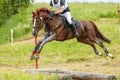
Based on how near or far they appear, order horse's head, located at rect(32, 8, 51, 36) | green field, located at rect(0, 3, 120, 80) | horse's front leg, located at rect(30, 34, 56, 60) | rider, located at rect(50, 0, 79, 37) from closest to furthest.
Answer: horse's front leg, located at rect(30, 34, 56, 60) → horse's head, located at rect(32, 8, 51, 36) → rider, located at rect(50, 0, 79, 37) → green field, located at rect(0, 3, 120, 80)

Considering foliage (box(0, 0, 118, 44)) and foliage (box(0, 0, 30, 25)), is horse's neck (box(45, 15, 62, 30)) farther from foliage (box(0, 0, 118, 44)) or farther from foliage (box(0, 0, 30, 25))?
foliage (box(0, 0, 30, 25))

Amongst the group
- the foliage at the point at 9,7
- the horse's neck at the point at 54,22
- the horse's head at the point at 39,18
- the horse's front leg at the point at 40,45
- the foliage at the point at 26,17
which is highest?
the horse's head at the point at 39,18

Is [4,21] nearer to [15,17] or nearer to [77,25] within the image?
[15,17]

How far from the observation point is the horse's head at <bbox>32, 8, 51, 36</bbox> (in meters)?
15.5

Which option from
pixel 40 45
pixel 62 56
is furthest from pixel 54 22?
pixel 62 56

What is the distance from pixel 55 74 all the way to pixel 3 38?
15.1m

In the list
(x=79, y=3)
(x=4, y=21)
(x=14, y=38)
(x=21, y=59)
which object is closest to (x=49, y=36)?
(x=21, y=59)

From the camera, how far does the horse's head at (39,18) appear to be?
1548 centimetres

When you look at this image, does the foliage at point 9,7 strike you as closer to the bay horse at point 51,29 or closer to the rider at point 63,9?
the bay horse at point 51,29

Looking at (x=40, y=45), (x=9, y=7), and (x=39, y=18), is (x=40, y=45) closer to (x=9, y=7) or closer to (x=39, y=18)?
(x=39, y=18)

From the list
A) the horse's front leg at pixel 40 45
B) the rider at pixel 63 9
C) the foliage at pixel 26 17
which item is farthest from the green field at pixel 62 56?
the rider at pixel 63 9

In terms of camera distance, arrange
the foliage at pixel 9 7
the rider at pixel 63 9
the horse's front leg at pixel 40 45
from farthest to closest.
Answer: the foliage at pixel 9 7
the rider at pixel 63 9
the horse's front leg at pixel 40 45

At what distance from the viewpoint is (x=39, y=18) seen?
15789mm

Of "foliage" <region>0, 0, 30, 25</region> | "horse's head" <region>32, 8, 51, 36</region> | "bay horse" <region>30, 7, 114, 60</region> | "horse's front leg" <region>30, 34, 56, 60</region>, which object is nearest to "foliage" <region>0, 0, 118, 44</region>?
"foliage" <region>0, 0, 30, 25</region>
